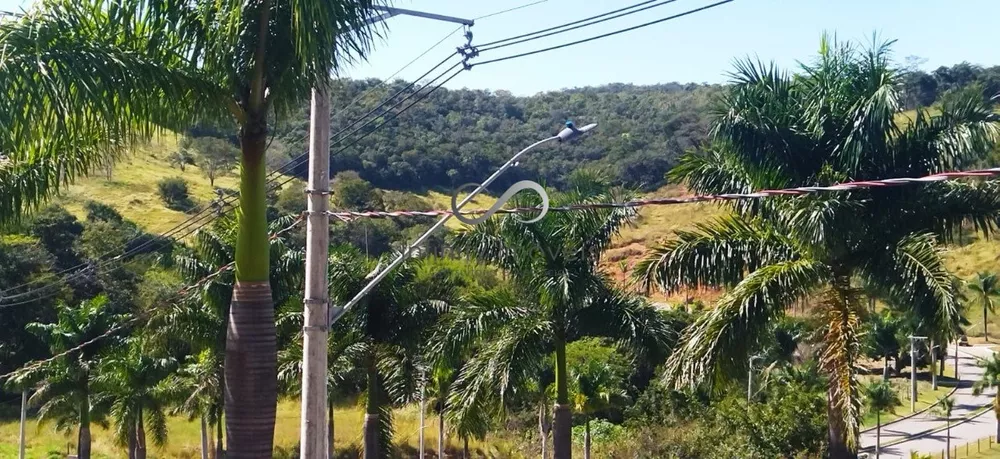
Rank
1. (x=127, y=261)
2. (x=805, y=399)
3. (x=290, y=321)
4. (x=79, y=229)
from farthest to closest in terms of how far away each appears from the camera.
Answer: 1. (x=79, y=229)
2. (x=127, y=261)
3. (x=805, y=399)
4. (x=290, y=321)

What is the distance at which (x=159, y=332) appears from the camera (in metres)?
25.2

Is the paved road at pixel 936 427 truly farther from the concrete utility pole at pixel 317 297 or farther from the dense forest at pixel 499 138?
the concrete utility pole at pixel 317 297

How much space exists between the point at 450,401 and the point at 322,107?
9626mm

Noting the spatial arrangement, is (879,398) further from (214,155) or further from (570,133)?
(214,155)

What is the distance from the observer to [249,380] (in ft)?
27.5

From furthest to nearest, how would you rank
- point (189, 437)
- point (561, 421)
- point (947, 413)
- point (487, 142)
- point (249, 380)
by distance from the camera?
point (487, 142) < point (947, 413) < point (189, 437) < point (561, 421) < point (249, 380)

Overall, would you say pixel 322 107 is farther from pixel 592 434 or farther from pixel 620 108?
pixel 620 108

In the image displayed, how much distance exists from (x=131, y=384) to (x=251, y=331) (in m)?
21.9

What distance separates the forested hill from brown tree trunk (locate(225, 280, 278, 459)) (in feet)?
188

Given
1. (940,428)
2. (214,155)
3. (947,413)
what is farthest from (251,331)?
(214,155)

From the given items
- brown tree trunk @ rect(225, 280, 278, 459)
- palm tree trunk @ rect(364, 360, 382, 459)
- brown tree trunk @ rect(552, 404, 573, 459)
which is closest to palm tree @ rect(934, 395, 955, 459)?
palm tree trunk @ rect(364, 360, 382, 459)

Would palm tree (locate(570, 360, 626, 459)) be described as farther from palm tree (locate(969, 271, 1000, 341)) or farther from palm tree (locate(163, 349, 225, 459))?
palm tree (locate(969, 271, 1000, 341))

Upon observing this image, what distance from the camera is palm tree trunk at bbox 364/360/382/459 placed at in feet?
73.1

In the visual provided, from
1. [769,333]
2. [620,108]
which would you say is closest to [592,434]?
[769,333]
